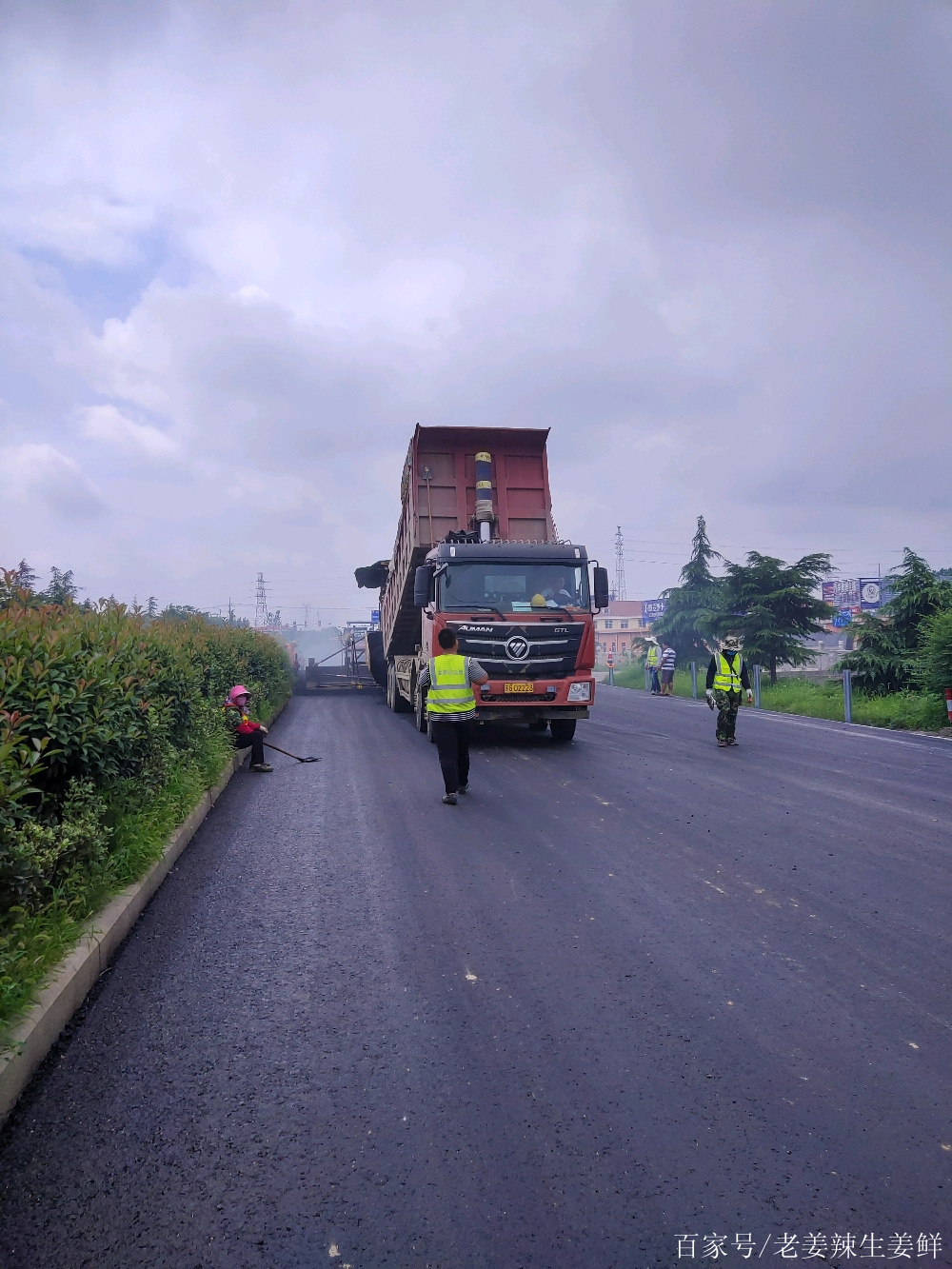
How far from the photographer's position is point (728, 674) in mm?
10852

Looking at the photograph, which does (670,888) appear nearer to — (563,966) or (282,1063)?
(563,966)

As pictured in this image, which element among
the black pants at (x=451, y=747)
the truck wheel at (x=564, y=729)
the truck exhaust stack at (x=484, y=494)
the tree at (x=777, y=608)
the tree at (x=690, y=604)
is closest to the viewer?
the black pants at (x=451, y=747)

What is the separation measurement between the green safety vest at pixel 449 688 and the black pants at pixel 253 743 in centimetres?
282

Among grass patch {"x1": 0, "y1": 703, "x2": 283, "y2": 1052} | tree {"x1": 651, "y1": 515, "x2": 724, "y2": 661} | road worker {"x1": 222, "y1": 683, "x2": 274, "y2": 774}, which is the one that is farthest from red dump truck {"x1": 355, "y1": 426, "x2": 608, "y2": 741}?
tree {"x1": 651, "y1": 515, "x2": 724, "y2": 661}

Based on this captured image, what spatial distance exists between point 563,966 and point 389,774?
5.38 metres

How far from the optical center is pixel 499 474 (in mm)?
12273

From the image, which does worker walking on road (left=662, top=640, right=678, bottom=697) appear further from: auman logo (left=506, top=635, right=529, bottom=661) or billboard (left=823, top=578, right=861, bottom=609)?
billboard (left=823, top=578, right=861, bottom=609)

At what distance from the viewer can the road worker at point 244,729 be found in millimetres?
9522

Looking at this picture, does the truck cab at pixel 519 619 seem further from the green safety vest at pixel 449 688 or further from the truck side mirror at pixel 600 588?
the green safety vest at pixel 449 688

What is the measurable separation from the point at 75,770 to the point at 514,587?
22.2 feet

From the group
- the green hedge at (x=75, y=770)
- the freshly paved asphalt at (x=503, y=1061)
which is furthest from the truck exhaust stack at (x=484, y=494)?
the freshly paved asphalt at (x=503, y=1061)

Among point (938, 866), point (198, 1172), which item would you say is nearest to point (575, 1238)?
point (198, 1172)

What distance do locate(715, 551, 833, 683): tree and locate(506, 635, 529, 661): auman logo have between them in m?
13.8

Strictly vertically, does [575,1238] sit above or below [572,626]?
below
